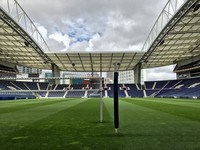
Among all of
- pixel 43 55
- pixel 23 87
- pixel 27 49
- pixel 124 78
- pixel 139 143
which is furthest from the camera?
pixel 124 78

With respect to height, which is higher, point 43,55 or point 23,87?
point 43,55

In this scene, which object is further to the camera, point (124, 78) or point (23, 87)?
point (124, 78)

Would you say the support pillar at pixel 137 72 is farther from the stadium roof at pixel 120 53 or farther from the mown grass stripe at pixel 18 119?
the mown grass stripe at pixel 18 119

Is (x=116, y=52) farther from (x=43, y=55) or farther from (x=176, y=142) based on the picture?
(x=176, y=142)

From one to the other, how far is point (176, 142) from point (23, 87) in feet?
247

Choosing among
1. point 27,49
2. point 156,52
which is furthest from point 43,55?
point 156,52

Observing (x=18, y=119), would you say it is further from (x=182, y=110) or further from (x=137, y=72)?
(x=137, y=72)

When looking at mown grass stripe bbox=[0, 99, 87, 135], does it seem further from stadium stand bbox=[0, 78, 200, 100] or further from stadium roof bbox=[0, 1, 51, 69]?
stadium stand bbox=[0, 78, 200, 100]

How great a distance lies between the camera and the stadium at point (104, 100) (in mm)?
7016

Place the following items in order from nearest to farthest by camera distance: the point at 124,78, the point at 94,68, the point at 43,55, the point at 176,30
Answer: the point at 176,30 < the point at 43,55 < the point at 94,68 < the point at 124,78

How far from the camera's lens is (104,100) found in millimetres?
Result: 44250

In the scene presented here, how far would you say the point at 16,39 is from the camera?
161 ft

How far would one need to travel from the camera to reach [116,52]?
6009 cm

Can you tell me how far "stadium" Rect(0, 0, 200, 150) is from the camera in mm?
7016
